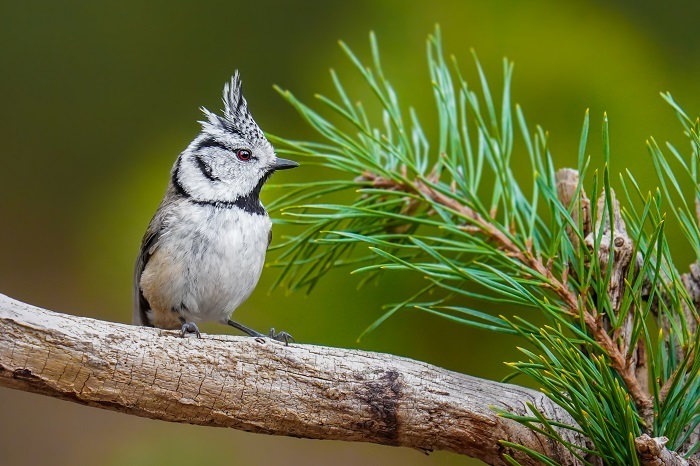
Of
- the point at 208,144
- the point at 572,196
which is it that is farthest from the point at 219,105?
the point at 572,196

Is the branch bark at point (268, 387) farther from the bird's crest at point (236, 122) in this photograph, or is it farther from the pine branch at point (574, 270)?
the bird's crest at point (236, 122)

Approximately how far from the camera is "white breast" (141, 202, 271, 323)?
1.51 m

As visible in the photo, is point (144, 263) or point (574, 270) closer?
point (574, 270)

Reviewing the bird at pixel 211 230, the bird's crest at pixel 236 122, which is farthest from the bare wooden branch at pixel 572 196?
the bird's crest at pixel 236 122

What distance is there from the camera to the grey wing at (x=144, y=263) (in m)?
1.59

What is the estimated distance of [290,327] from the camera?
171cm

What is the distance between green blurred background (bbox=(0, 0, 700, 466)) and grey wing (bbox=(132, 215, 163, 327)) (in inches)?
8.2

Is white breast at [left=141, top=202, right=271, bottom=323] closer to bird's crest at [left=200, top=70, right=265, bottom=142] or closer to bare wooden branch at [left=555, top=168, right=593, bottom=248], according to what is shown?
bird's crest at [left=200, top=70, right=265, bottom=142]

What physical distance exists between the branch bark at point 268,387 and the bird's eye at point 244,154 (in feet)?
2.42

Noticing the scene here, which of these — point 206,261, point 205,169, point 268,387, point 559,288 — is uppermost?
point 205,169

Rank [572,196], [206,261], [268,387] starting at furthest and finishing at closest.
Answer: [206,261]
[572,196]
[268,387]

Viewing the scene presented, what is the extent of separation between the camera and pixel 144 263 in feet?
5.41

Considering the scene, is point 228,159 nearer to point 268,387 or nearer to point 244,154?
point 244,154

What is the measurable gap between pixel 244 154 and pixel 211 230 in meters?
0.22
